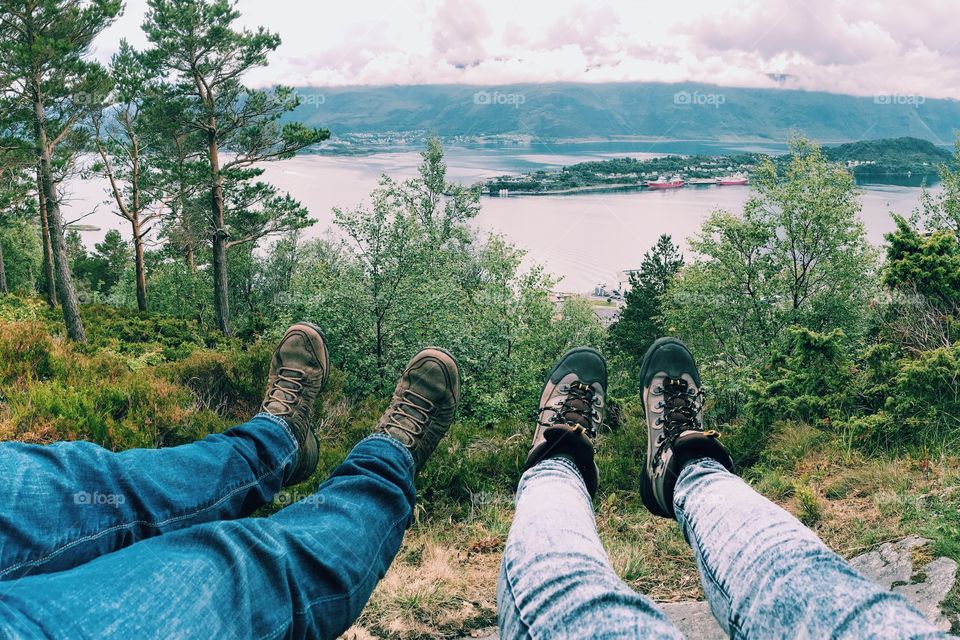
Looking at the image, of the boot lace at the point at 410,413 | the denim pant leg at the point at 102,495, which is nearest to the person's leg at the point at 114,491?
the denim pant leg at the point at 102,495

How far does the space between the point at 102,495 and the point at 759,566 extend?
1.82 metres

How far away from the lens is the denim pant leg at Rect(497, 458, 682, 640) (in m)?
1.15

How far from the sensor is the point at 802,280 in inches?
770

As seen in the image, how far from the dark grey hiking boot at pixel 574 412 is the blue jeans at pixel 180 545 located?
684 millimetres

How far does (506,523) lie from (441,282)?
10.7m

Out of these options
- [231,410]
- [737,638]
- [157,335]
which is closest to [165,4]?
[157,335]

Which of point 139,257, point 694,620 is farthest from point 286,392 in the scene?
point 139,257

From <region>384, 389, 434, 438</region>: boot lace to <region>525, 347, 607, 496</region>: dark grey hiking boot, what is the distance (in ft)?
1.90

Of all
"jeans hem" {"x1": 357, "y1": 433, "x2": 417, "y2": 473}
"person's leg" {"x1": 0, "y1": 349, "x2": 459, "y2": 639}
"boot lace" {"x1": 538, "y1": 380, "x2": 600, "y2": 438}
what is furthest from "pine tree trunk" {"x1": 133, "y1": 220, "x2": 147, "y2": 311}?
"person's leg" {"x1": 0, "y1": 349, "x2": 459, "y2": 639}

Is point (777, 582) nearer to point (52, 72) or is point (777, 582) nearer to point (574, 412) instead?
point (574, 412)

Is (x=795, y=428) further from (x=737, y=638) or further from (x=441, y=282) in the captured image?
(x=441, y=282)

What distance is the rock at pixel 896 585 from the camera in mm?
1939

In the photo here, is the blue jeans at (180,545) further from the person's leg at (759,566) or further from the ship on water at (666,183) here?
the ship on water at (666,183)

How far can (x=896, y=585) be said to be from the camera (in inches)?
81.4
